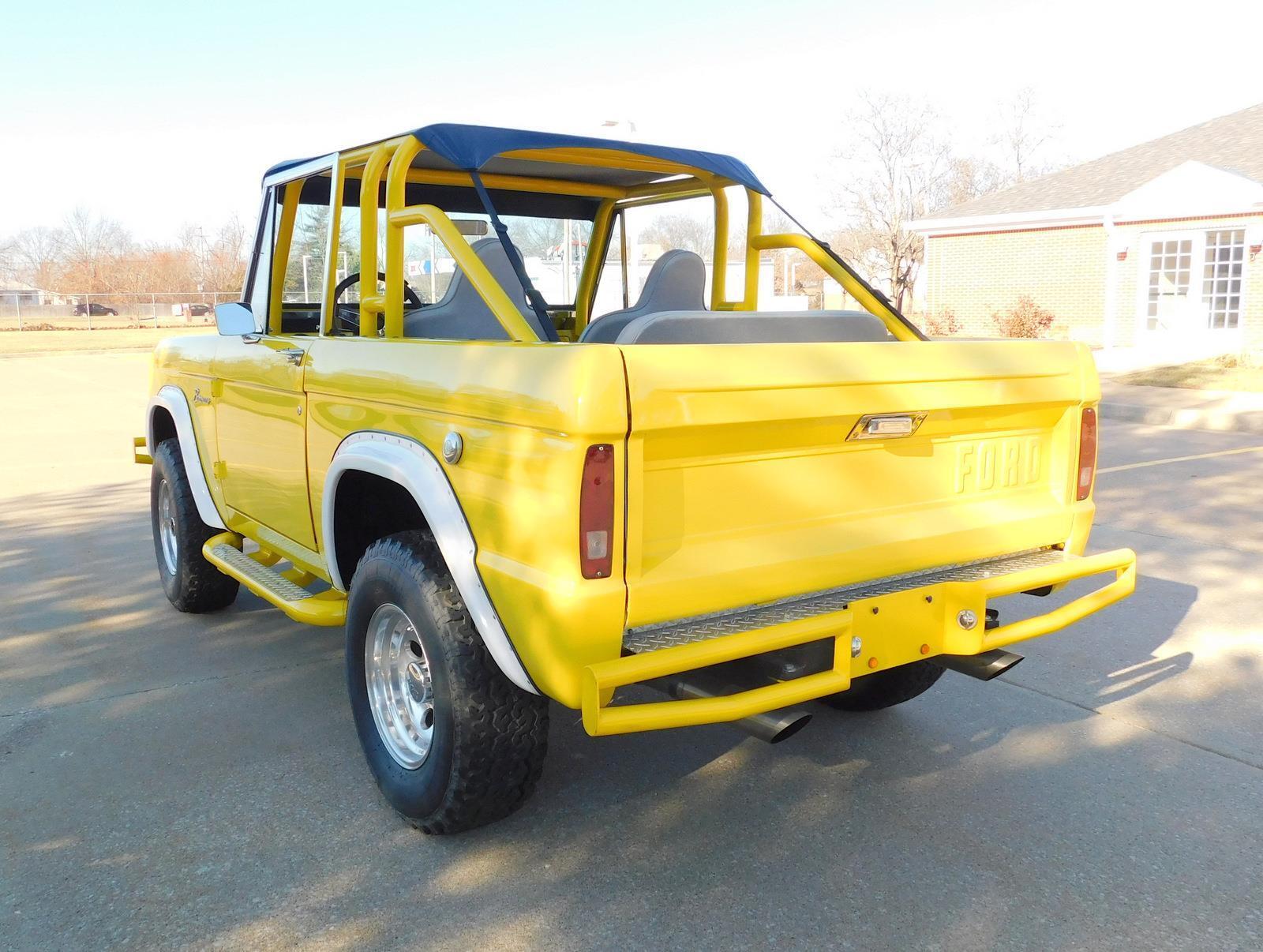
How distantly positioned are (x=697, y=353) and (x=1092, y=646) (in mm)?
3266

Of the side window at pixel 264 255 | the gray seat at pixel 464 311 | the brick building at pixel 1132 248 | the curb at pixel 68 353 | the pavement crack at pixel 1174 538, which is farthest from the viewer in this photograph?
the curb at pixel 68 353

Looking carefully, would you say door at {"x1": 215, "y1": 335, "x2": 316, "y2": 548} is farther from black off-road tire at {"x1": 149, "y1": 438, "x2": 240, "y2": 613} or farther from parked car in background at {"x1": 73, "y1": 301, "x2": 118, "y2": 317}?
parked car in background at {"x1": 73, "y1": 301, "x2": 118, "y2": 317}

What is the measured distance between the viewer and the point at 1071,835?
3.37 m

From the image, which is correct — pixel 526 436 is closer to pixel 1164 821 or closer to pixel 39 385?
pixel 1164 821

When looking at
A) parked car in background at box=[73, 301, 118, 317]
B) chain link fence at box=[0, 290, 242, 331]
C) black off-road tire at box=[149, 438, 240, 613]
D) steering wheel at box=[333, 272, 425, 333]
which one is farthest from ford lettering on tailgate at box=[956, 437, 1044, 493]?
parked car in background at box=[73, 301, 118, 317]

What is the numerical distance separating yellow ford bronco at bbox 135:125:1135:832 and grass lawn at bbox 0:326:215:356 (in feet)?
90.8

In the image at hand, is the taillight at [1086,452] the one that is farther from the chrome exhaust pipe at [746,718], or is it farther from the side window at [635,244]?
the side window at [635,244]

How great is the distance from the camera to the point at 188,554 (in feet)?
18.0

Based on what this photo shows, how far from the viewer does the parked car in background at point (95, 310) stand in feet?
195

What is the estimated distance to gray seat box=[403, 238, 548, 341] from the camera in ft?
14.2

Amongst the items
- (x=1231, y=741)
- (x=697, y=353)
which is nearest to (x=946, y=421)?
(x=697, y=353)

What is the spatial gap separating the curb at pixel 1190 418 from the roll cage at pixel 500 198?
32.3ft

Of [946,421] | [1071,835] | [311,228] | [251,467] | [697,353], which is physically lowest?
[1071,835]

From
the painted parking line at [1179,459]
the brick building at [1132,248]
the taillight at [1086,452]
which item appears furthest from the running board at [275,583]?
the brick building at [1132,248]
